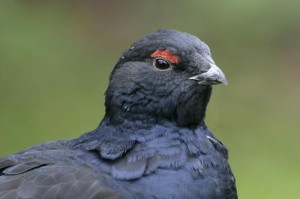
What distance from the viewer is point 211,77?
16.5ft

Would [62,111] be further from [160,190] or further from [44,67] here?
[160,190]

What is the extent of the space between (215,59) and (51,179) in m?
5.05

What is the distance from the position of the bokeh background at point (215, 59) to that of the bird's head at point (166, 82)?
10.4 ft

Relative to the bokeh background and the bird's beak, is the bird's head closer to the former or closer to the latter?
the bird's beak

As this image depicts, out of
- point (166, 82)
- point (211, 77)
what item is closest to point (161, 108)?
point (166, 82)

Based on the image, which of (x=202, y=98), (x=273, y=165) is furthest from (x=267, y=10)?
(x=202, y=98)

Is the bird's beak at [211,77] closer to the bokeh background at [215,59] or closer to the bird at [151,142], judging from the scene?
the bird at [151,142]

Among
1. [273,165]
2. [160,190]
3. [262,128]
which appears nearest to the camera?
[160,190]

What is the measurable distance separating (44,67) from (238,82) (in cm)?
207

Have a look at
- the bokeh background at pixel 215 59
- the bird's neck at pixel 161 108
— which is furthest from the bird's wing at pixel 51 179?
the bokeh background at pixel 215 59

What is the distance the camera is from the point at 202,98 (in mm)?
5219

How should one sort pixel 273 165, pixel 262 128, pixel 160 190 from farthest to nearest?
pixel 262 128
pixel 273 165
pixel 160 190

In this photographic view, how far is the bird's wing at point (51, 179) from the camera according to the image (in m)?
4.86

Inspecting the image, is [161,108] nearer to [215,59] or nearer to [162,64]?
[162,64]
